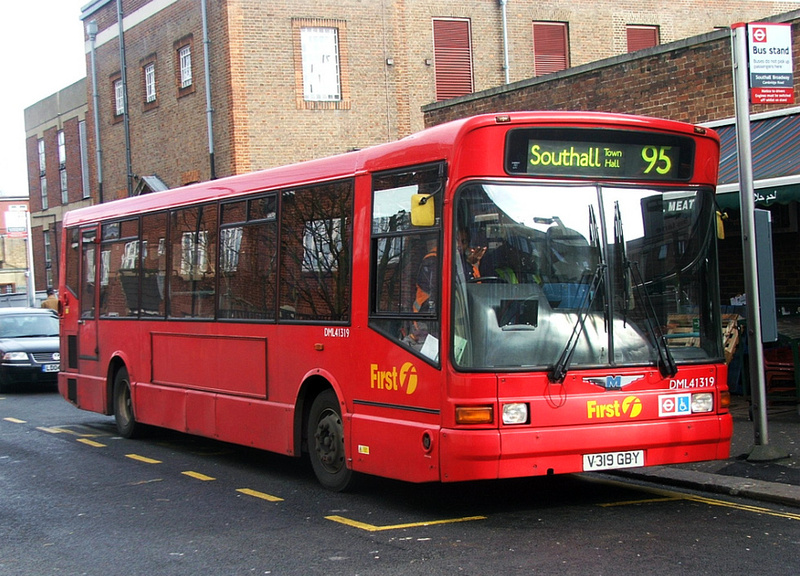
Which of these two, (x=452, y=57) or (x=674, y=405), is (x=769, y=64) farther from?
(x=452, y=57)

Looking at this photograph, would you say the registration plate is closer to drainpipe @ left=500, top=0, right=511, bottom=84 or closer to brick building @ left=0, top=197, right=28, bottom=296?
drainpipe @ left=500, top=0, right=511, bottom=84

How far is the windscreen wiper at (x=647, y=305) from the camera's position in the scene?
813 centimetres

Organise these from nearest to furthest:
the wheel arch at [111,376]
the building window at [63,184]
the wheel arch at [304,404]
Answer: the wheel arch at [304,404], the wheel arch at [111,376], the building window at [63,184]

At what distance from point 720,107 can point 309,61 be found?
15140 millimetres

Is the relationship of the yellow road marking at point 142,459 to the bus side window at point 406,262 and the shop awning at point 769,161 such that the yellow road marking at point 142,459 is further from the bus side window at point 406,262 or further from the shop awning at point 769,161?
the shop awning at point 769,161

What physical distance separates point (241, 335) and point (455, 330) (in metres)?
3.69

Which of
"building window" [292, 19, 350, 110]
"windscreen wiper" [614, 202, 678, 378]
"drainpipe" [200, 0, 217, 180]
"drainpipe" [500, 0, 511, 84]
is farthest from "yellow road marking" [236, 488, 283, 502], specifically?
"drainpipe" [500, 0, 511, 84]

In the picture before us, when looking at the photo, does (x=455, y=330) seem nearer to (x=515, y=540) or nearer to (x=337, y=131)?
(x=515, y=540)

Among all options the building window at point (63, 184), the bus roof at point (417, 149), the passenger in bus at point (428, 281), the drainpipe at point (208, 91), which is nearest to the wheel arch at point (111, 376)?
the bus roof at point (417, 149)

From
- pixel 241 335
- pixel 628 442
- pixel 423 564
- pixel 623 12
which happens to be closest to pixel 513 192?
pixel 628 442

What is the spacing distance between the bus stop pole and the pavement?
0.46 ft

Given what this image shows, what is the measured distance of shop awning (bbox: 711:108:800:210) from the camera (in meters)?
11.9

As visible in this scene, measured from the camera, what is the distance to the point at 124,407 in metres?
13.9

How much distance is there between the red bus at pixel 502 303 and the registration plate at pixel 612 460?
0.02m
